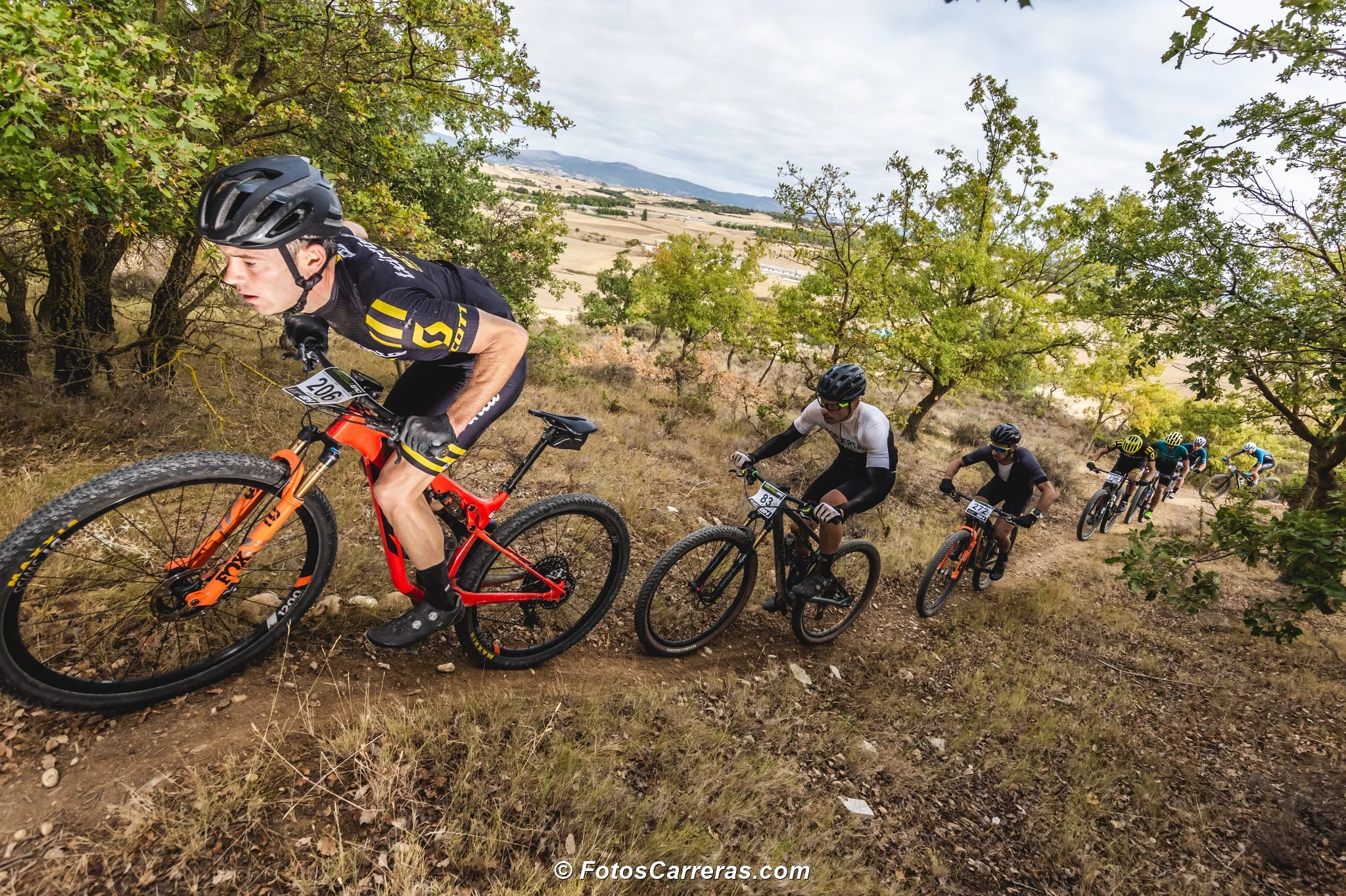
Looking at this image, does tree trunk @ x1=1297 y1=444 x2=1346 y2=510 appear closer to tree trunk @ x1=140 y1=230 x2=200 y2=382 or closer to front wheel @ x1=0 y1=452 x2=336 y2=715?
front wheel @ x1=0 y1=452 x2=336 y2=715

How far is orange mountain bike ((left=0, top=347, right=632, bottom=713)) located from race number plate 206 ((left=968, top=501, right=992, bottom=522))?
6017 millimetres

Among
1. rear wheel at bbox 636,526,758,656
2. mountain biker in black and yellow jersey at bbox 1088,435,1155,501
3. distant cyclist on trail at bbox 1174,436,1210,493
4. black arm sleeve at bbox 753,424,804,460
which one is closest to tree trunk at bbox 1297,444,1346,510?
mountain biker in black and yellow jersey at bbox 1088,435,1155,501

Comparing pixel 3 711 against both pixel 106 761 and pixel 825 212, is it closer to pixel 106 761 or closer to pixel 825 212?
pixel 106 761

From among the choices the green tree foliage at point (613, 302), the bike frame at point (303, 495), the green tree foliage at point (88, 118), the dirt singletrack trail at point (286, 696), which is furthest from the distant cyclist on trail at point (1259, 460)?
the green tree foliage at point (613, 302)

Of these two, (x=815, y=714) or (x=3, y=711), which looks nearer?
(x=3, y=711)

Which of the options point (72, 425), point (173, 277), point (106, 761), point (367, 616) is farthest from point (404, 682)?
point (173, 277)

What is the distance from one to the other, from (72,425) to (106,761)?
5.24 meters

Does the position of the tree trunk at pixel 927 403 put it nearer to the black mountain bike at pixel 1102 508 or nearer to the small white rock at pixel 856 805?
the black mountain bike at pixel 1102 508

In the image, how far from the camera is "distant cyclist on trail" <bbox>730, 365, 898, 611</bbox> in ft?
16.3

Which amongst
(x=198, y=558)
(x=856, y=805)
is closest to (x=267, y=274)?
(x=198, y=558)

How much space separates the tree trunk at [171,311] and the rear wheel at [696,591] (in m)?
5.92

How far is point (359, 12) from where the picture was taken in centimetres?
608

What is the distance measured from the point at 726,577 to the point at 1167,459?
15560mm

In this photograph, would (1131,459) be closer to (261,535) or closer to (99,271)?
(261,535)
